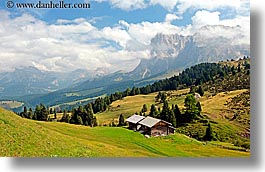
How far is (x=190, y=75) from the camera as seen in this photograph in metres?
17.6

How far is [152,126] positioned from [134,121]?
2.62 feet

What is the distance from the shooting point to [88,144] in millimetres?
10164

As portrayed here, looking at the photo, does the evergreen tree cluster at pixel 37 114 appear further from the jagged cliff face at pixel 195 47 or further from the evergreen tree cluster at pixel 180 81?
the jagged cliff face at pixel 195 47

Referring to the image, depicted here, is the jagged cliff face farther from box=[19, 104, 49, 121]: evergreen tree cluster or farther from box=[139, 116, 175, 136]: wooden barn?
box=[19, 104, 49, 121]: evergreen tree cluster

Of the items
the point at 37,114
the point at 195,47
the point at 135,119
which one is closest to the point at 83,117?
the point at 37,114

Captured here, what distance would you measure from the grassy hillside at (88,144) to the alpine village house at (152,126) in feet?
0.65

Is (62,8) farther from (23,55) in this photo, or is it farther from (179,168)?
(179,168)

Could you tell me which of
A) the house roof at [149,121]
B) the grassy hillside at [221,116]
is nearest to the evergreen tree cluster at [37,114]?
the grassy hillside at [221,116]

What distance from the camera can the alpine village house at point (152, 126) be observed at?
35.9 feet

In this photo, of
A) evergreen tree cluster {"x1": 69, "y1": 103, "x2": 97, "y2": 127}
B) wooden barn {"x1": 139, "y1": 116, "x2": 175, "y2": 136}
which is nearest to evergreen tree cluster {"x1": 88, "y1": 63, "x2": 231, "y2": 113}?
evergreen tree cluster {"x1": 69, "y1": 103, "x2": 97, "y2": 127}

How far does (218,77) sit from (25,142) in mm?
13071

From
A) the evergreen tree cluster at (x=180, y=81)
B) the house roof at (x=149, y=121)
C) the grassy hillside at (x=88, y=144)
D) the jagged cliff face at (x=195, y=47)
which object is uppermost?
the jagged cliff face at (x=195, y=47)

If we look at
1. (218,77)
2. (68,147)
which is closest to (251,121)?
(68,147)

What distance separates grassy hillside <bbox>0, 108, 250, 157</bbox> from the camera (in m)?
9.50
